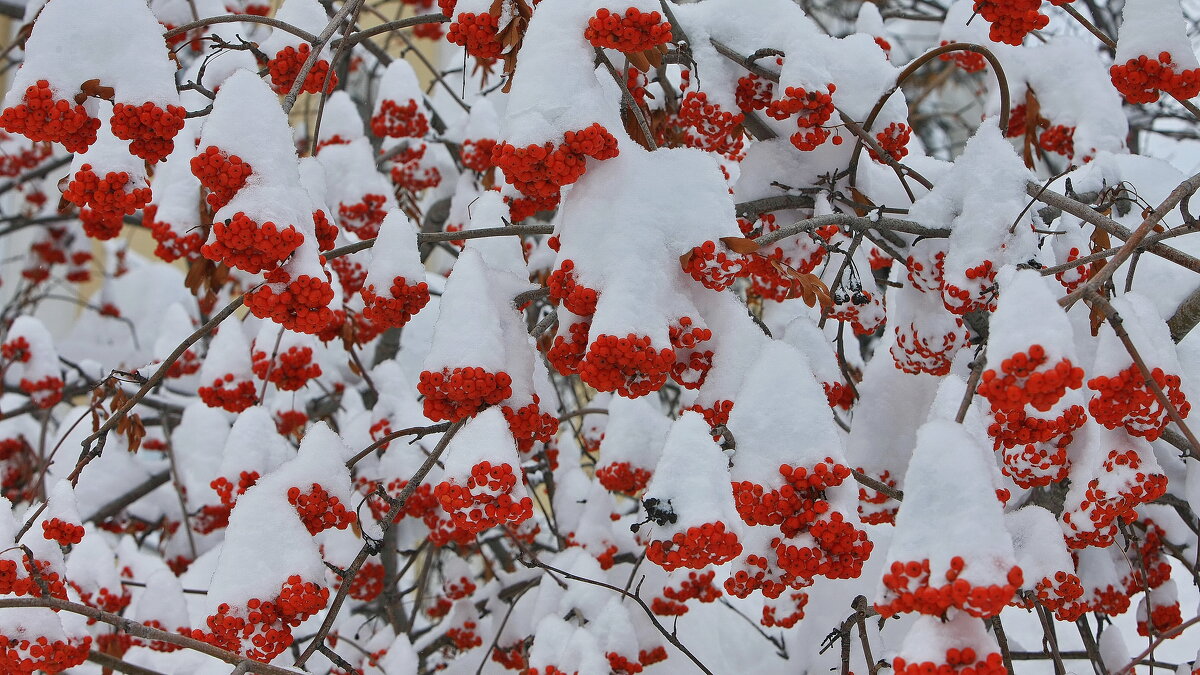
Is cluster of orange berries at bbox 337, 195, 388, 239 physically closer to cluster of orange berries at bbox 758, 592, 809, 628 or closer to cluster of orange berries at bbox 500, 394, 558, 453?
cluster of orange berries at bbox 500, 394, 558, 453

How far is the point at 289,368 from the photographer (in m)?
2.90

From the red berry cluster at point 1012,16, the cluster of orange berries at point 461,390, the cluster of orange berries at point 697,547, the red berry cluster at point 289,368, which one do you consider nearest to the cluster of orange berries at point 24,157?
the red berry cluster at point 289,368

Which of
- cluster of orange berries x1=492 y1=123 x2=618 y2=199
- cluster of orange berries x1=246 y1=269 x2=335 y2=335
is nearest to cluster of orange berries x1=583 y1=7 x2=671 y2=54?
cluster of orange berries x1=492 y1=123 x2=618 y2=199

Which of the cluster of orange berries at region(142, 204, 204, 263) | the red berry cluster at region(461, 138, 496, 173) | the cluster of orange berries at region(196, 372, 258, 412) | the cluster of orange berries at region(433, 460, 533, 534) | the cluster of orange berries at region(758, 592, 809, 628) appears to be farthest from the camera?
the red berry cluster at region(461, 138, 496, 173)

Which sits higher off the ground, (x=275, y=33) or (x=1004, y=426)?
(x=275, y=33)

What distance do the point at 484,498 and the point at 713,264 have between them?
592 mm

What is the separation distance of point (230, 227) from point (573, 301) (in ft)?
1.97

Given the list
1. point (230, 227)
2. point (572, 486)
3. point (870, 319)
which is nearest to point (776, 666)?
point (572, 486)

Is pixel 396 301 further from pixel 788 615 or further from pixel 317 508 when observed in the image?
pixel 788 615

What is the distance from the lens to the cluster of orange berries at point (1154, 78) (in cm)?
191

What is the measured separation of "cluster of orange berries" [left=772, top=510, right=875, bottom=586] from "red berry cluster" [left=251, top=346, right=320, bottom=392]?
1.73 m

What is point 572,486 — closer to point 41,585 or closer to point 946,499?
point 41,585

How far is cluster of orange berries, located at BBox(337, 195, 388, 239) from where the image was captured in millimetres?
3422

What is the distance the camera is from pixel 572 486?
11.7 feet
